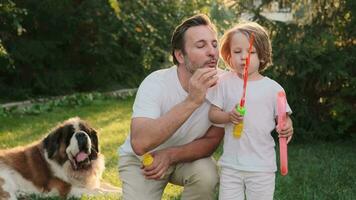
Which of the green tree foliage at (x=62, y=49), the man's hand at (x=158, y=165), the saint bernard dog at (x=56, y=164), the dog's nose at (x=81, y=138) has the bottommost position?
the green tree foliage at (x=62, y=49)

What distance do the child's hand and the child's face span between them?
1.07 ft

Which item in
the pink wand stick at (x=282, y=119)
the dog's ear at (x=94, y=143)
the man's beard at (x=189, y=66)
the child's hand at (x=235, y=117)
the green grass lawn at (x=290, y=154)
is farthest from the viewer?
the green grass lawn at (x=290, y=154)

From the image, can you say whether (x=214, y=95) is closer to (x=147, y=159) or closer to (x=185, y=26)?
(x=185, y=26)

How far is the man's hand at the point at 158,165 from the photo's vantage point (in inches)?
154

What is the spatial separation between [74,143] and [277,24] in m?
4.01

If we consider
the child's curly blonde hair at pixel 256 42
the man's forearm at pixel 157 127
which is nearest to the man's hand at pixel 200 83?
the man's forearm at pixel 157 127

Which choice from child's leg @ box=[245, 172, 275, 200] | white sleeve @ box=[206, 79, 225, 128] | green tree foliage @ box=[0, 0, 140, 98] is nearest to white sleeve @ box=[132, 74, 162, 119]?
white sleeve @ box=[206, 79, 225, 128]

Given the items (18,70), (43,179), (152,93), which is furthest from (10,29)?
(152,93)

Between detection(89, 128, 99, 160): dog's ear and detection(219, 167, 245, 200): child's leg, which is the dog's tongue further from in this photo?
detection(219, 167, 245, 200): child's leg

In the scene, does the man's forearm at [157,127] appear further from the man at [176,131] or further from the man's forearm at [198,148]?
the man's forearm at [198,148]

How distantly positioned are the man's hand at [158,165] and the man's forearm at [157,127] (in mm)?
153

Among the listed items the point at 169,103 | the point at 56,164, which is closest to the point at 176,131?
the point at 169,103

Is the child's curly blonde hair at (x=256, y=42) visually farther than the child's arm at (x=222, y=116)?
Yes

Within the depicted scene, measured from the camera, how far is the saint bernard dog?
5152 millimetres
